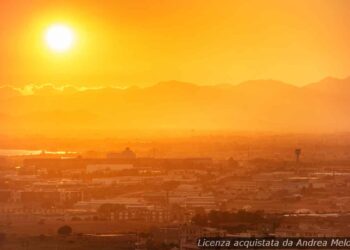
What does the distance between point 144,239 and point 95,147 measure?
34.1 feet

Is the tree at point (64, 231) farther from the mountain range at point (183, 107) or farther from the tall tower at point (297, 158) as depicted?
the mountain range at point (183, 107)

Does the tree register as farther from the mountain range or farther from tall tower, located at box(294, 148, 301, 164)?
the mountain range

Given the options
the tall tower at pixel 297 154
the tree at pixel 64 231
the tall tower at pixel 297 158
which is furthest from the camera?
the tall tower at pixel 297 154

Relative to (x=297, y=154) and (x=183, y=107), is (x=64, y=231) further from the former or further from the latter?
(x=183, y=107)

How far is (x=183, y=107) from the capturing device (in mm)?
27438

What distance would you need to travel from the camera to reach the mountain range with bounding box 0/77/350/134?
78.3 feet

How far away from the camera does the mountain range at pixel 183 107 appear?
940 inches

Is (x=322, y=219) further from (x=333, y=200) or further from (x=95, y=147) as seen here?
(x=95, y=147)

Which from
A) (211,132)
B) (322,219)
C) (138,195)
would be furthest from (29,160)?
(211,132)

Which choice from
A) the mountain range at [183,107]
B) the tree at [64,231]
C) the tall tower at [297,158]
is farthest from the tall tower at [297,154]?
the tree at [64,231]

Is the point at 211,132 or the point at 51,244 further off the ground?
the point at 211,132

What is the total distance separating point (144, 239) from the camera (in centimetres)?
1142

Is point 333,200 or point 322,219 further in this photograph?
point 333,200

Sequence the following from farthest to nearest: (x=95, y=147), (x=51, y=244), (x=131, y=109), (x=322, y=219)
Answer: (x=131, y=109) < (x=95, y=147) < (x=322, y=219) < (x=51, y=244)
